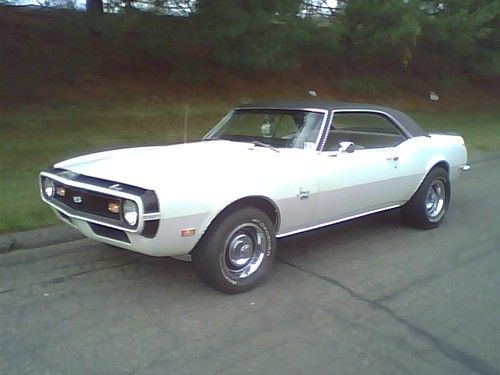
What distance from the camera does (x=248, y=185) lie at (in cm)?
352

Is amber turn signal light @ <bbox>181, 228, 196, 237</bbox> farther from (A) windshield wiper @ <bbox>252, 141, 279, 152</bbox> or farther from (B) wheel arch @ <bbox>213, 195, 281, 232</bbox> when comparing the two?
(A) windshield wiper @ <bbox>252, 141, 279, 152</bbox>

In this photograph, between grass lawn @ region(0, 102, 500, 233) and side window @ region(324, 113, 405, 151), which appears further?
grass lawn @ region(0, 102, 500, 233)

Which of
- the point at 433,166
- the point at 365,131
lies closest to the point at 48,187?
the point at 365,131

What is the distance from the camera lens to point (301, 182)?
3.88 meters

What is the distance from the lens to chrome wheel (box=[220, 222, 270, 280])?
11.7 feet

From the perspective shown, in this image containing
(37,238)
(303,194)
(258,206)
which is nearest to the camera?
(258,206)

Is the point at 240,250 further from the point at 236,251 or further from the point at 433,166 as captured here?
the point at 433,166

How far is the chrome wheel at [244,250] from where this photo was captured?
3.57 m

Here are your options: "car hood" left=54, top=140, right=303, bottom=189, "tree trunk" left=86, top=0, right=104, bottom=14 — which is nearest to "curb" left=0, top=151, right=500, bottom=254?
"car hood" left=54, top=140, right=303, bottom=189

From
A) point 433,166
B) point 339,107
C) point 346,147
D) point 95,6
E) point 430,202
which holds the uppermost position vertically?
point 95,6

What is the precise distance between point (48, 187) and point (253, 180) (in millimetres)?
1678

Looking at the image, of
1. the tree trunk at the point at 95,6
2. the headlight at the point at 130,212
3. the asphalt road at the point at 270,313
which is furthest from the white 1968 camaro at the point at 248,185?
the tree trunk at the point at 95,6

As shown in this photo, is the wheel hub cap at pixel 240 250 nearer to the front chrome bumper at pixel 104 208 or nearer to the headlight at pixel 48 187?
the front chrome bumper at pixel 104 208

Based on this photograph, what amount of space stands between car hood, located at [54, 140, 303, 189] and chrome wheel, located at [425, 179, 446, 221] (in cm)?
210
